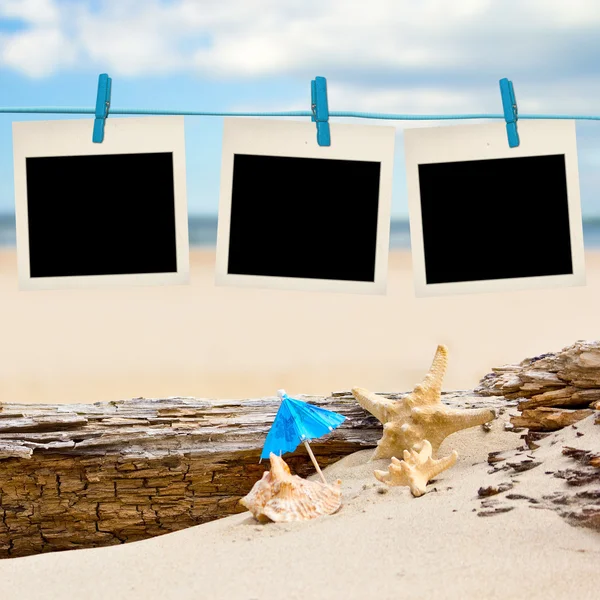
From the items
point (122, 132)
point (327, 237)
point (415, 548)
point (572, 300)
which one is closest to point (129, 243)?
point (122, 132)

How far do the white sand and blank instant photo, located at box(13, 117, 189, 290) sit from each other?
3.81 feet

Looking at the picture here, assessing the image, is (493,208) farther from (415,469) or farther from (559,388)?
(559,388)

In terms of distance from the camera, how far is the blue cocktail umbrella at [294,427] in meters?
3.90

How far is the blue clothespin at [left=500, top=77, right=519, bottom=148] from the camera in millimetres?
3141

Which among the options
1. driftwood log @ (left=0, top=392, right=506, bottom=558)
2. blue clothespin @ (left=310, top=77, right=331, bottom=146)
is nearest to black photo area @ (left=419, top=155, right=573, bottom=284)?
blue clothespin @ (left=310, top=77, right=331, bottom=146)

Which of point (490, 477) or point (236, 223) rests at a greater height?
point (236, 223)

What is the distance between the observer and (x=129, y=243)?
324 centimetres

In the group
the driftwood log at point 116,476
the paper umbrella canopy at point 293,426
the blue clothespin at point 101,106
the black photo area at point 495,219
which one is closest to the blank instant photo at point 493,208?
the black photo area at point 495,219

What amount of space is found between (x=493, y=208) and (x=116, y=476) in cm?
250

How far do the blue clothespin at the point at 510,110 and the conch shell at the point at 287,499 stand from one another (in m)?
1.77

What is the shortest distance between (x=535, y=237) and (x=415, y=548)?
1.38 metres

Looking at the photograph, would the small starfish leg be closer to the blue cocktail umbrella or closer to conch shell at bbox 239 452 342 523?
the blue cocktail umbrella

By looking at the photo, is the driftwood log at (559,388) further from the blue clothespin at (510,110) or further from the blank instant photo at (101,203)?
the blank instant photo at (101,203)

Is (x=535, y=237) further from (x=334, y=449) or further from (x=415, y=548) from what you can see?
(x=334, y=449)
